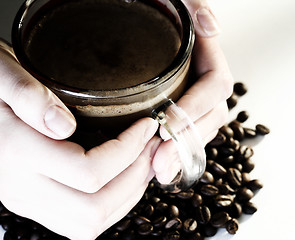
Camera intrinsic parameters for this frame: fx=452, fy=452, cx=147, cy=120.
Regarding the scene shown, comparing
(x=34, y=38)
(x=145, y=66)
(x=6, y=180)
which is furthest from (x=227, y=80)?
(x=6, y=180)

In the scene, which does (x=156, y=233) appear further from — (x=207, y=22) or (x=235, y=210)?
(x=207, y=22)

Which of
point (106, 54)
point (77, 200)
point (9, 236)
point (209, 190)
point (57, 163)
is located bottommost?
point (9, 236)

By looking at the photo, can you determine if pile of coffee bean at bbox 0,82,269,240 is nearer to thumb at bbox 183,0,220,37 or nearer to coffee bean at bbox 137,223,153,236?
coffee bean at bbox 137,223,153,236

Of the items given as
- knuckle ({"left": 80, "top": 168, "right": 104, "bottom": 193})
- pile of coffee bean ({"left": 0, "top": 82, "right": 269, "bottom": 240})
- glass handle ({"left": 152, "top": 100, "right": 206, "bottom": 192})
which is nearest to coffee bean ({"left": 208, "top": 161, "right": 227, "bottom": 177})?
pile of coffee bean ({"left": 0, "top": 82, "right": 269, "bottom": 240})

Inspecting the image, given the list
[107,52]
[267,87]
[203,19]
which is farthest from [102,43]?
[267,87]

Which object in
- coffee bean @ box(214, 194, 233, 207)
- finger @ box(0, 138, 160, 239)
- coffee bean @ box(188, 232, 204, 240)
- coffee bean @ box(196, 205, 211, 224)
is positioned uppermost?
finger @ box(0, 138, 160, 239)

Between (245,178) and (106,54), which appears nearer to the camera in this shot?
(106,54)

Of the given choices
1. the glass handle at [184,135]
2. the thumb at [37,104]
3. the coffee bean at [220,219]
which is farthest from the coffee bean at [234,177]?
the thumb at [37,104]

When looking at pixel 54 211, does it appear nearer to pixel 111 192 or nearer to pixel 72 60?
pixel 111 192
